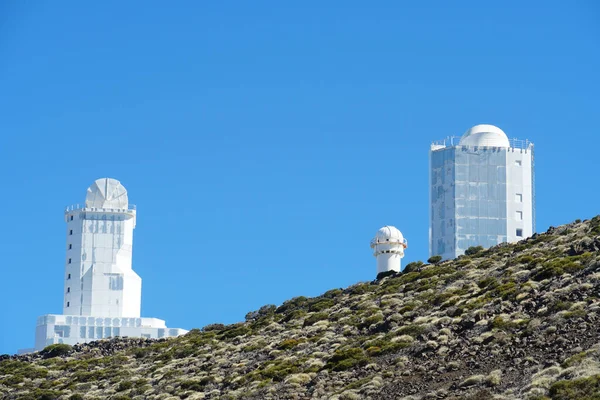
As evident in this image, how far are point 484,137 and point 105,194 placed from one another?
45.0 metres

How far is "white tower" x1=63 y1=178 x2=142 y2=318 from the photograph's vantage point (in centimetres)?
15488

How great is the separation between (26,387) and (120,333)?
7624cm

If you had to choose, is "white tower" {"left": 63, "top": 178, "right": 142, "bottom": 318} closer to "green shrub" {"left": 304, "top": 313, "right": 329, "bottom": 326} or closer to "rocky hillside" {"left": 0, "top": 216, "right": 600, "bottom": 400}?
"rocky hillside" {"left": 0, "top": 216, "right": 600, "bottom": 400}

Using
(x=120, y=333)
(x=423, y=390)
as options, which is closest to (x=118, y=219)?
(x=120, y=333)

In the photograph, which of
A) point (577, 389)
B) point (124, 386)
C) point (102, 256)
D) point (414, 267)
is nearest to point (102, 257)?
point (102, 256)

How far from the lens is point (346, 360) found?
176ft

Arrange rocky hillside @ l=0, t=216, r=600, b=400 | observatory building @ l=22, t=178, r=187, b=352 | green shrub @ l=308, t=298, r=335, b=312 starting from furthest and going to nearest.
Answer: observatory building @ l=22, t=178, r=187, b=352, green shrub @ l=308, t=298, r=335, b=312, rocky hillside @ l=0, t=216, r=600, b=400

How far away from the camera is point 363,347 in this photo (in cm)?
5578

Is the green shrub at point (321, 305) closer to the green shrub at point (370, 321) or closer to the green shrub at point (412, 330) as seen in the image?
the green shrub at point (370, 321)

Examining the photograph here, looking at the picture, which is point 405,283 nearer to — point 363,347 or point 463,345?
point 363,347

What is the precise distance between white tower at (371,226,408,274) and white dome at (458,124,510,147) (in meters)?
39.3

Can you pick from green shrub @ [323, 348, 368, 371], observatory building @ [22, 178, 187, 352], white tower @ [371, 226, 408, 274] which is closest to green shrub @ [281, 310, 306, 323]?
Result: green shrub @ [323, 348, 368, 371]

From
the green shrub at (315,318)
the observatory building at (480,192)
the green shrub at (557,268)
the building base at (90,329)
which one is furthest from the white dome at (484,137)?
the green shrub at (557,268)

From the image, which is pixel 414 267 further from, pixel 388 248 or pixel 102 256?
pixel 102 256
